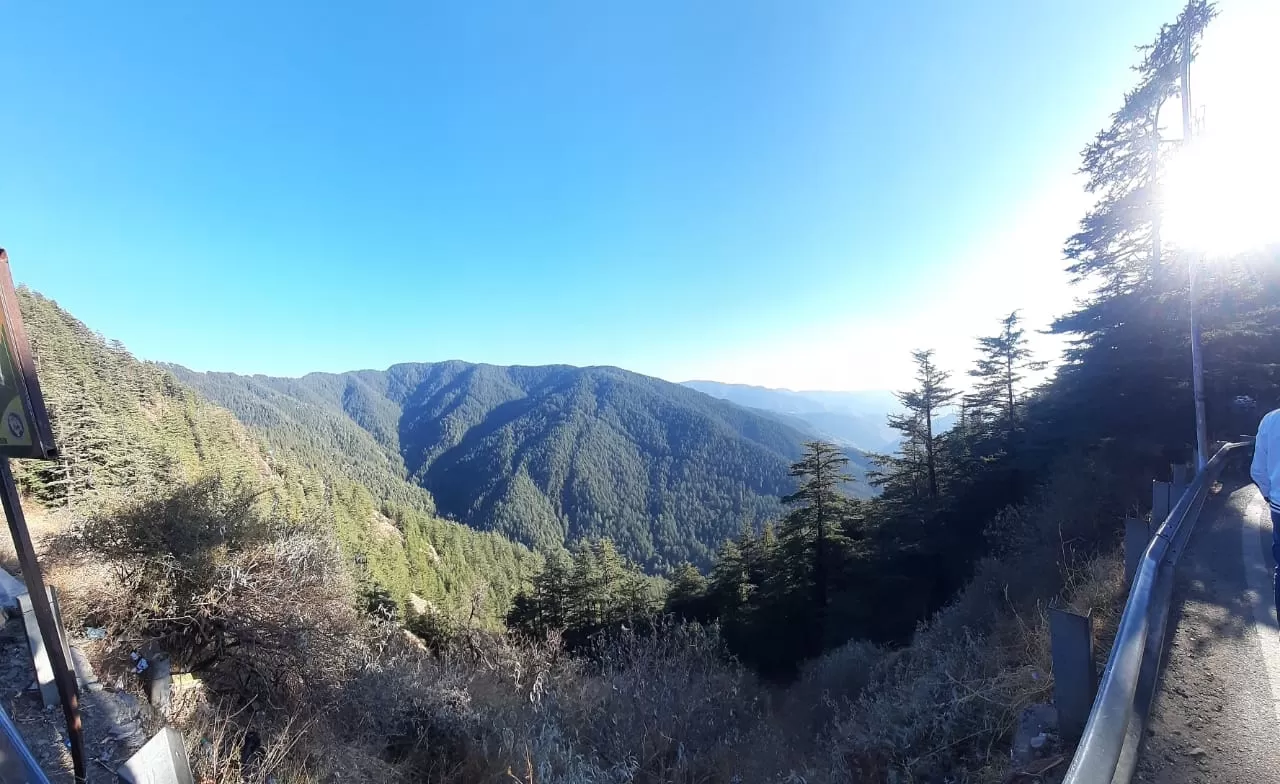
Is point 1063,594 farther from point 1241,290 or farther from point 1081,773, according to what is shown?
point 1241,290

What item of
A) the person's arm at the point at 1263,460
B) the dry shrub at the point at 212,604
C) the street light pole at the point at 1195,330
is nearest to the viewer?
the person's arm at the point at 1263,460

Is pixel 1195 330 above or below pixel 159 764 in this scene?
above

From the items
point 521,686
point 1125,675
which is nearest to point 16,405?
point 1125,675

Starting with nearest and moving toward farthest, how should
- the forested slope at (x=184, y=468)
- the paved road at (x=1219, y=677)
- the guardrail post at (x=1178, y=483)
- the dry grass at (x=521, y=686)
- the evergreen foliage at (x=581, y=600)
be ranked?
the paved road at (x=1219, y=677) < the dry grass at (x=521, y=686) < the guardrail post at (x=1178, y=483) < the forested slope at (x=184, y=468) < the evergreen foliage at (x=581, y=600)

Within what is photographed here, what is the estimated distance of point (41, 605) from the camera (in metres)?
3.20

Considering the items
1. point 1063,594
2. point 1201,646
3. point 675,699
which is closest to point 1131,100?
point 1063,594

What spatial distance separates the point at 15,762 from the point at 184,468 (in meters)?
24.1

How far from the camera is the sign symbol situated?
110 inches

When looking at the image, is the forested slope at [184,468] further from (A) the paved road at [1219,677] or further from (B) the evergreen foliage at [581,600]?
(A) the paved road at [1219,677]

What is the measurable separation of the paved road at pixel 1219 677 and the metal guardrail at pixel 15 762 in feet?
18.3

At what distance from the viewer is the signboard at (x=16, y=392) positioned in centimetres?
274

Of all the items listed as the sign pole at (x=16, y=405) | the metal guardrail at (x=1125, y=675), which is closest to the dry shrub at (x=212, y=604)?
the sign pole at (x=16, y=405)

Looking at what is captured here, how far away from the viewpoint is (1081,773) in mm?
1809

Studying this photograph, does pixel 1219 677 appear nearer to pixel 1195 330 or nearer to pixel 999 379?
pixel 1195 330
